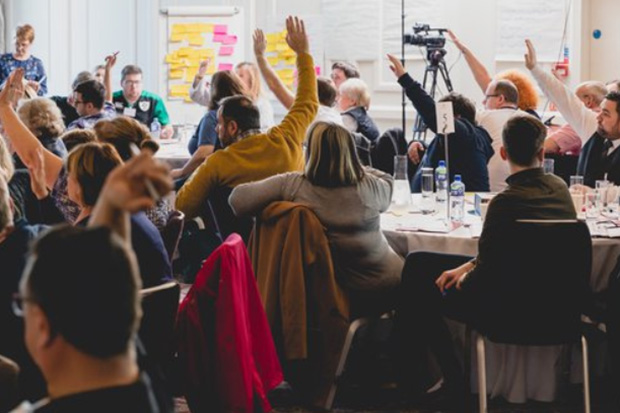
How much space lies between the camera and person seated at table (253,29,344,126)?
5.51 meters

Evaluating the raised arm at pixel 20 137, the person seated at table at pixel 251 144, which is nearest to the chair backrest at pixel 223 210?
the person seated at table at pixel 251 144

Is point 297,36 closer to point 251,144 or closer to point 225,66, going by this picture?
point 251,144

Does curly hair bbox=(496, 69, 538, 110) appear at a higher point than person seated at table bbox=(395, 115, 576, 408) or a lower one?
higher

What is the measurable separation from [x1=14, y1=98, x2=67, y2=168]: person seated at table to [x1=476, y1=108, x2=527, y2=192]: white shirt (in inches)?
96.4

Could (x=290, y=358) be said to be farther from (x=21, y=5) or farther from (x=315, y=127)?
(x=21, y=5)

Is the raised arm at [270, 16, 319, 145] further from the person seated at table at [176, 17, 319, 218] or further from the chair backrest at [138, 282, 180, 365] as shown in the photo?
the chair backrest at [138, 282, 180, 365]

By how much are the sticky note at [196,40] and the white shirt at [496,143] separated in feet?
14.0

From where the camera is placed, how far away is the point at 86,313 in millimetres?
1575

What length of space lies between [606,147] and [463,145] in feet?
2.40

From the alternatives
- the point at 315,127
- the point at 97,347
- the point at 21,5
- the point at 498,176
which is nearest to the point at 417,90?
the point at 498,176

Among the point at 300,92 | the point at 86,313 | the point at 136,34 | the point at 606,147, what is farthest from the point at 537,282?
the point at 136,34

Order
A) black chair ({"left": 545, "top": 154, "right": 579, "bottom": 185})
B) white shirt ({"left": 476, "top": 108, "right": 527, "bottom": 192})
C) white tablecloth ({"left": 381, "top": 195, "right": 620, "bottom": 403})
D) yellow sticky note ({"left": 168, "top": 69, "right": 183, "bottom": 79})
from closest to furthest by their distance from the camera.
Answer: white tablecloth ({"left": 381, "top": 195, "right": 620, "bottom": 403}) < white shirt ({"left": 476, "top": 108, "right": 527, "bottom": 192}) < black chair ({"left": 545, "top": 154, "right": 579, "bottom": 185}) < yellow sticky note ({"left": 168, "top": 69, "right": 183, "bottom": 79})

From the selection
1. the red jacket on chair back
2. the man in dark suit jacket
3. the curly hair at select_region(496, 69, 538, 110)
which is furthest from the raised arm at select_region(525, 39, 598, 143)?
the red jacket on chair back

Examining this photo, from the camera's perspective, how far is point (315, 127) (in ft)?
14.2
